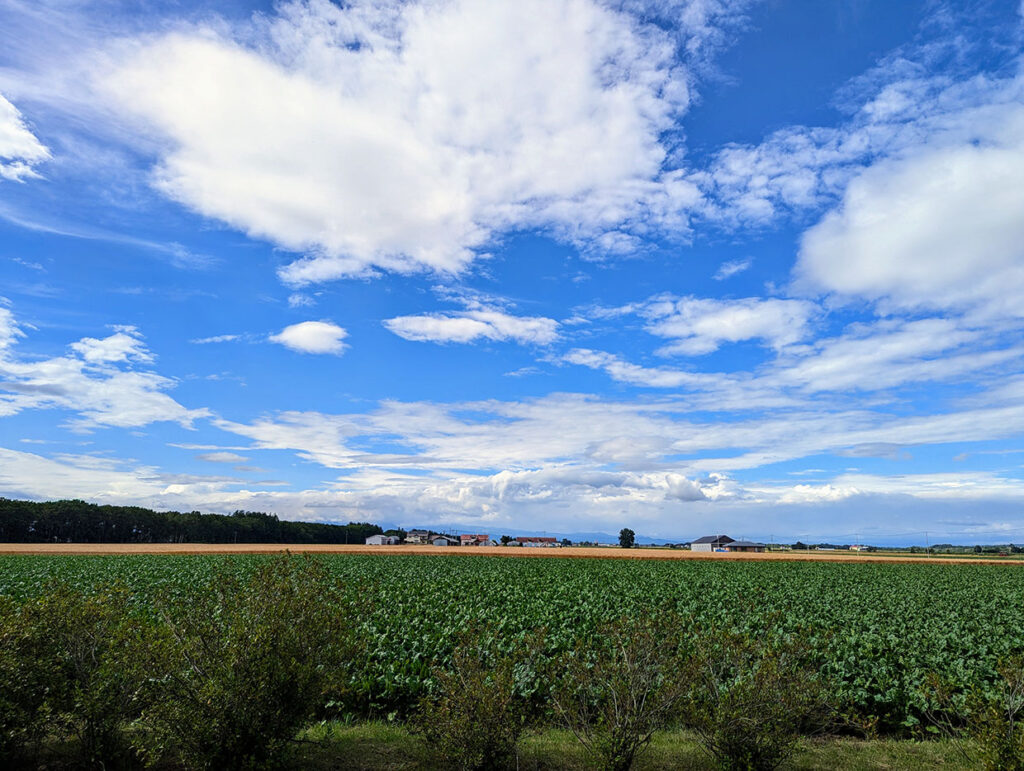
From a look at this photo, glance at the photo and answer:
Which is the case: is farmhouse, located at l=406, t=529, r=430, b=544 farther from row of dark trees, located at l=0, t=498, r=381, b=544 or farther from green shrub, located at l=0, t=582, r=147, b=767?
green shrub, located at l=0, t=582, r=147, b=767

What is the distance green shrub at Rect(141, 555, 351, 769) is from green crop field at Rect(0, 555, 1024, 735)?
136cm

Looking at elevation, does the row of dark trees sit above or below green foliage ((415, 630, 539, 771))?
above

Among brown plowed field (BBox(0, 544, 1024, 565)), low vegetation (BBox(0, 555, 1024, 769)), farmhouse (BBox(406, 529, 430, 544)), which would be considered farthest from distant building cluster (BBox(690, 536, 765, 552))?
low vegetation (BBox(0, 555, 1024, 769))

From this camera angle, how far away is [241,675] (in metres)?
7.65

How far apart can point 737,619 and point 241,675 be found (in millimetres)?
17698

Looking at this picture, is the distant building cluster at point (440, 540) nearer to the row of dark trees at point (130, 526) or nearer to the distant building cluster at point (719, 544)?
the row of dark trees at point (130, 526)

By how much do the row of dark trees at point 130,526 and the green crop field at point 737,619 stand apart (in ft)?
297

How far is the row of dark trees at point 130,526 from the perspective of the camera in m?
107

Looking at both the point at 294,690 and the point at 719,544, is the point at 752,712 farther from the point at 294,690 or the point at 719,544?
the point at 719,544

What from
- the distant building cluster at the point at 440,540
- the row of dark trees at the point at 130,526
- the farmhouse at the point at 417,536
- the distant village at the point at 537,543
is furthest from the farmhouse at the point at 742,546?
the row of dark trees at the point at 130,526

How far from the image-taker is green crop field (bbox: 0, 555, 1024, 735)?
12.5m

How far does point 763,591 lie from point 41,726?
31.4 m

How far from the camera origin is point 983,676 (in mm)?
14273

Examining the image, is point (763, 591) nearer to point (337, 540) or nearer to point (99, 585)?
point (99, 585)
